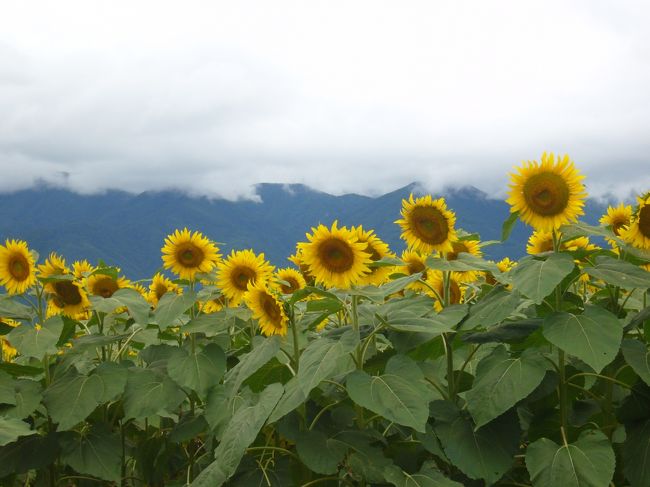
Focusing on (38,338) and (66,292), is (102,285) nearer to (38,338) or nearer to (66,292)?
(66,292)

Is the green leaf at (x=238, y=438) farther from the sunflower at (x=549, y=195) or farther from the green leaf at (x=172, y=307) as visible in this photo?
the sunflower at (x=549, y=195)

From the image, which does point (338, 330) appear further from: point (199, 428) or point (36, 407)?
point (36, 407)

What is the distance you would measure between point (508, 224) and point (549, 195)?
250 millimetres

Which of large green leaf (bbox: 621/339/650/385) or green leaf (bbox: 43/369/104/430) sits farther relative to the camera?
green leaf (bbox: 43/369/104/430)

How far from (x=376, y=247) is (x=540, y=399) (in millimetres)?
1226

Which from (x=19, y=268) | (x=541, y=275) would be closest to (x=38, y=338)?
(x=19, y=268)

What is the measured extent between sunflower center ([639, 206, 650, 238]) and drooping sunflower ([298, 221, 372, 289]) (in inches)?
54.1

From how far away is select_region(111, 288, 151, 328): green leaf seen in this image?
4.06 m

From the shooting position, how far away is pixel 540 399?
3258mm

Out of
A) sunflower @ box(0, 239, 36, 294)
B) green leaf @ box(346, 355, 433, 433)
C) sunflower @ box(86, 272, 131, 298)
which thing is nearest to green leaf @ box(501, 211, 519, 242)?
green leaf @ box(346, 355, 433, 433)

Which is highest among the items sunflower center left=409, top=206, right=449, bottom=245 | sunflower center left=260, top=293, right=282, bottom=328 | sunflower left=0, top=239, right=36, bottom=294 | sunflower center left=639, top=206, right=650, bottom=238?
sunflower center left=639, top=206, right=650, bottom=238

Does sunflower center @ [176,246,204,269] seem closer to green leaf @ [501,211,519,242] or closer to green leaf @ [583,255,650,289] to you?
green leaf @ [501,211,519,242]

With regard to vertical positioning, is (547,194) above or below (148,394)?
above

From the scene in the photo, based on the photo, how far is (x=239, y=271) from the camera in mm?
4375
